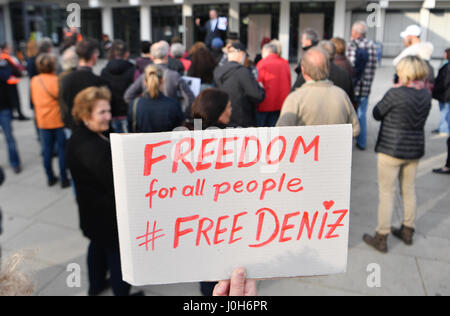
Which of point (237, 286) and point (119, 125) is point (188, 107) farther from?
point (237, 286)

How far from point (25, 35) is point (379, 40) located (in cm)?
1761

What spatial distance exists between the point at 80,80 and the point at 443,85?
16.7 ft

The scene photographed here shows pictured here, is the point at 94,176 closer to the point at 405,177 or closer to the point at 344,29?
the point at 405,177

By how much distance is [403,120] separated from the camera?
3158 mm

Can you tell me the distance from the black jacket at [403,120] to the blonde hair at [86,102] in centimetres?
223

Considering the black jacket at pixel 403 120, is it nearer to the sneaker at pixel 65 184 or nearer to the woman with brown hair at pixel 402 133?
the woman with brown hair at pixel 402 133

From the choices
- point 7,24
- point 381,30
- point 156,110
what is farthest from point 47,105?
point 7,24

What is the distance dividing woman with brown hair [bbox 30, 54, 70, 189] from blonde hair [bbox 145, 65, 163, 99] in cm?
190

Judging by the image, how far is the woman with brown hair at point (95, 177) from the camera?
241cm

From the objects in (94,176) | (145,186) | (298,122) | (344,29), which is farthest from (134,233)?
(344,29)

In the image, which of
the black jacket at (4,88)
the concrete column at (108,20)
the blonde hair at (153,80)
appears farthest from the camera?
the concrete column at (108,20)

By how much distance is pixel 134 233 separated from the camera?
47.6 inches

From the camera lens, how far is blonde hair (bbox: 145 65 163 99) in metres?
3.25

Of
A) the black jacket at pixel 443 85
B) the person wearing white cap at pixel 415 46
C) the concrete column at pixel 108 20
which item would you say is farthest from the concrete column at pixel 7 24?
the black jacket at pixel 443 85
